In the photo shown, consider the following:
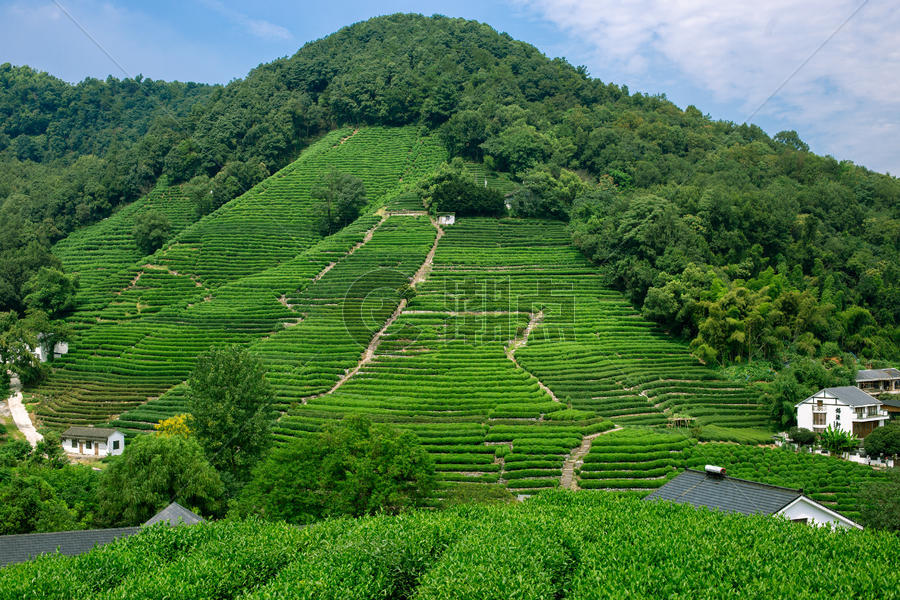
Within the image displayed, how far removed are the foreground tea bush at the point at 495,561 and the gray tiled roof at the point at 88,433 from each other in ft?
80.3

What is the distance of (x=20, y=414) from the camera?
42.3 metres

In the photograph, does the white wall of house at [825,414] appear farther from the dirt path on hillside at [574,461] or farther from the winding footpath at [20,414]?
the winding footpath at [20,414]

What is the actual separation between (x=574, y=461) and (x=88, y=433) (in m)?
28.3

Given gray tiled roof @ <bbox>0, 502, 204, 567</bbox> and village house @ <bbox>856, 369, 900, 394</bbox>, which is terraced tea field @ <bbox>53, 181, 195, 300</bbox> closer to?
gray tiled roof @ <bbox>0, 502, 204, 567</bbox>

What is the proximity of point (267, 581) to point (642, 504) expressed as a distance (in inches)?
417

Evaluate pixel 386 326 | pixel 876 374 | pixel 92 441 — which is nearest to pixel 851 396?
pixel 876 374

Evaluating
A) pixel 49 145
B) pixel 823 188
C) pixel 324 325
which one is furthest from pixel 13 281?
pixel 823 188

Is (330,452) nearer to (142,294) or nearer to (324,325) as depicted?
(324,325)

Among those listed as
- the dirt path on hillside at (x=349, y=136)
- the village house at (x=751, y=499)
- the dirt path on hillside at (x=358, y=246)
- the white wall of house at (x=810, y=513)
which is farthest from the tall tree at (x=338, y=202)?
the white wall of house at (x=810, y=513)

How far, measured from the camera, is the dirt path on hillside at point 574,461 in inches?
1219

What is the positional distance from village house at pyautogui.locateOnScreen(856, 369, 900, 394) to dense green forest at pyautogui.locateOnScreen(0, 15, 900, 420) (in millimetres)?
2604

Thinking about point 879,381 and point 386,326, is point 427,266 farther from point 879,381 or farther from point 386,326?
point 879,381

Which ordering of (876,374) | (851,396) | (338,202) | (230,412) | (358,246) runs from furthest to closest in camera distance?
(338,202)
(358,246)
(876,374)
(851,396)
(230,412)

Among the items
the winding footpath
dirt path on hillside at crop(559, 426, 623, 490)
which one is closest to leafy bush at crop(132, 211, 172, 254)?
the winding footpath
